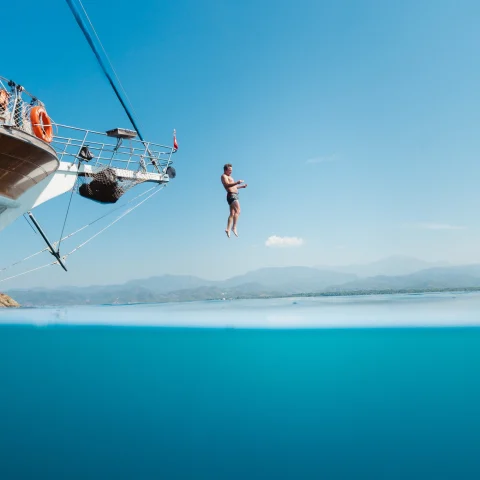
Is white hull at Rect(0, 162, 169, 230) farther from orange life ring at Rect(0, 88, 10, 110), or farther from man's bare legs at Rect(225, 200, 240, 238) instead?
man's bare legs at Rect(225, 200, 240, 238)

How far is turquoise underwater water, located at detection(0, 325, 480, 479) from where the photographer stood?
7.46 metres

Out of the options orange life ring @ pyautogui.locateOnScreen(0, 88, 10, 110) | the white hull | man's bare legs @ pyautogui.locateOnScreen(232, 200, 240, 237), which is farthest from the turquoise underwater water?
orange life ring @ pyautogui.locateOnScreen(0, 88, 10, 110)

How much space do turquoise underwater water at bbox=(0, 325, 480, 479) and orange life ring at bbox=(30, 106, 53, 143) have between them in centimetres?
677

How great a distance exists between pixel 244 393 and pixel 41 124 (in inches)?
457

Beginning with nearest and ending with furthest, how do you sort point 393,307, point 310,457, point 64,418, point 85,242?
1. point 310,457
2. point 64,418
3. point 393,307
4. point 85,242

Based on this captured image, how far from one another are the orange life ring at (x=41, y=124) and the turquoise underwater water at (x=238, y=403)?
6768 mm

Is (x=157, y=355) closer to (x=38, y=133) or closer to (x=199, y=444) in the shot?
(x=199, y=444)

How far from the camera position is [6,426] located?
8.22 metres

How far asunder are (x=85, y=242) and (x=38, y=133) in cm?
Answer: 440

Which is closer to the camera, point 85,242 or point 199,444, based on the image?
point 199,444

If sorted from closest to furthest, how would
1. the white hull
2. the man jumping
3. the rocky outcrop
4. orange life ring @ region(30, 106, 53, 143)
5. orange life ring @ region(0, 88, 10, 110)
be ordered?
the man jumping → orange life ring @ region(0, 88, 10, 110) → orange life ring @ region(30, 106, 53, 143) → the white hull → the rocky outcrop

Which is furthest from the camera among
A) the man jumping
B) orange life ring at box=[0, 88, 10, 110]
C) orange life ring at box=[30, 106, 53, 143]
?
orange life ring at box=[30, 106, 53, 143]

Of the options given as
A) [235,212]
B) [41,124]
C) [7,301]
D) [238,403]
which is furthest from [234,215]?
[7,301]

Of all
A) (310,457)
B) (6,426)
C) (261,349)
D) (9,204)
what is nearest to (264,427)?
(310,457)
